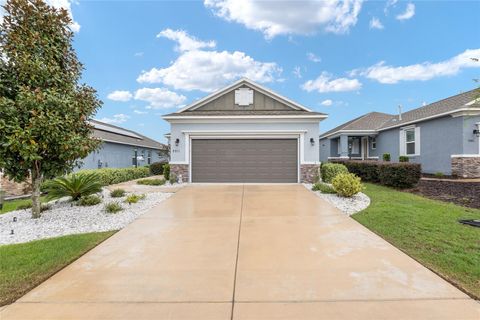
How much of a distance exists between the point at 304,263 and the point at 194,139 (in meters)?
10.9

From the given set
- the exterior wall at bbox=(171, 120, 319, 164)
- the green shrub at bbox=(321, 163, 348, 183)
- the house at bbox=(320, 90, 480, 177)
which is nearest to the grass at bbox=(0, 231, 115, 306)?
the exterior wall at bbox=(171, 120, 319, 164)

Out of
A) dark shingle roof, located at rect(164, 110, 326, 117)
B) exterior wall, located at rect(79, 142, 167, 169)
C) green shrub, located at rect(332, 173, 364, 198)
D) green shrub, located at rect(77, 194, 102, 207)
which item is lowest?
green shrub, located at rect(77, 194, 102, 207)

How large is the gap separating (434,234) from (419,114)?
15.6m

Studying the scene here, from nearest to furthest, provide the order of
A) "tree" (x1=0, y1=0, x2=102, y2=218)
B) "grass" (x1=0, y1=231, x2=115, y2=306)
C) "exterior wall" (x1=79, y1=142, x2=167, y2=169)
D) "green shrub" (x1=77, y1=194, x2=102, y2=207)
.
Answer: "grass" (x1=0, y1=231, x2=115, y2=306)
"tree" (x1=0, y1=0, x2=102, y2=218)
"green shrub" (x1=77, y1=194, x2=102, y2=207)
"exterior wall" (x1=79, y1=142, x2=167, y2=169)

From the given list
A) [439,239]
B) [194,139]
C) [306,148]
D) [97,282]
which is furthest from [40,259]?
[306,148]

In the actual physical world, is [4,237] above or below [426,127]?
below

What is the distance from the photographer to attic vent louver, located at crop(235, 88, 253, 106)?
48.3 feet

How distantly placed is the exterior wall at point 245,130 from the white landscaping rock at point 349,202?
3.94 m

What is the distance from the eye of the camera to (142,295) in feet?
10.3

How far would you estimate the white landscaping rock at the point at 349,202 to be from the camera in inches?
302

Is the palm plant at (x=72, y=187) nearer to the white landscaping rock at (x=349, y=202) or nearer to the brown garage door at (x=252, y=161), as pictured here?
the brown garage door at (x=252, y=161)

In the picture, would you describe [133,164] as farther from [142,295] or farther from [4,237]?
[142,295]

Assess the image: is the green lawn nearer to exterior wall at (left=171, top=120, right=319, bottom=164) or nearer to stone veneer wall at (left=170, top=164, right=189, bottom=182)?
exterior wall at (left=171, top=120, right=319, bottom=164)

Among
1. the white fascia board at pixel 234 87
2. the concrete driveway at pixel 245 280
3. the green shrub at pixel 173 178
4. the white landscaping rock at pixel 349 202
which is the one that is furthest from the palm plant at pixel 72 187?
the white landscaping rock at pixel 349 202
